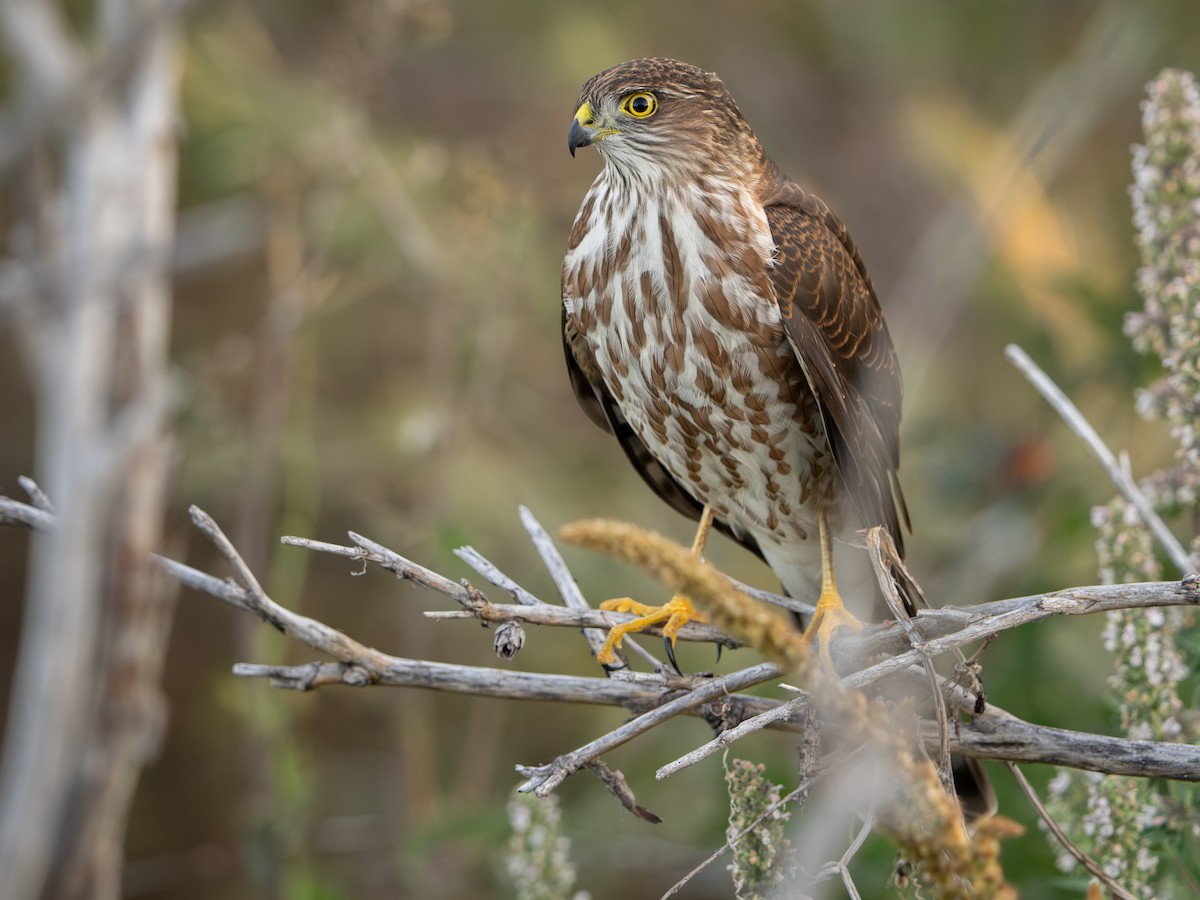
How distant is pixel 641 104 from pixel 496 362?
114 cm

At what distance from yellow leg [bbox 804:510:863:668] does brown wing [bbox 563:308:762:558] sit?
0.48 metres

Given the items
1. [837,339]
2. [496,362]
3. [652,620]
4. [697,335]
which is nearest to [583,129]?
[697,335]

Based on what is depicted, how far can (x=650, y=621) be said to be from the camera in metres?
3.08

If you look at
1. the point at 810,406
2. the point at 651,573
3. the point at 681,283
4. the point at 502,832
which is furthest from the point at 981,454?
the point at 651,573

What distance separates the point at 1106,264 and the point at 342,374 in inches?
150

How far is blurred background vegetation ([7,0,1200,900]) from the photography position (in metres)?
4.22

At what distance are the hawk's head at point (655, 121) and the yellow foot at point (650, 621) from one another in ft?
3.53

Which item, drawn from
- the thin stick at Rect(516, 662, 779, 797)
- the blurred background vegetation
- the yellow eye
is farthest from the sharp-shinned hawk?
the thin stick at Rect(516, 662, 779, 797)

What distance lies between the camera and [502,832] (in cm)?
351

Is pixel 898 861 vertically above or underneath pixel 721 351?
underneath

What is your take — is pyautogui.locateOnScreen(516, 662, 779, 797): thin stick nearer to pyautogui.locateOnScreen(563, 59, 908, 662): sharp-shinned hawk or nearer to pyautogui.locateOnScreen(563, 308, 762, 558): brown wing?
pyautogui.locateOnScreen(563, 59, 908, 662): sharp-shinned hawk

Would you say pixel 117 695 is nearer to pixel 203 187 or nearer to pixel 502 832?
pixel 502 832

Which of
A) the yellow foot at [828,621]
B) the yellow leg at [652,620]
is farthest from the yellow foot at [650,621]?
the yellow foot at [828,621]

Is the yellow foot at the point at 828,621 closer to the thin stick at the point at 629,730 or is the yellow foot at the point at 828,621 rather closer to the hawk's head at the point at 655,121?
the thin stick at the point at 629,730
